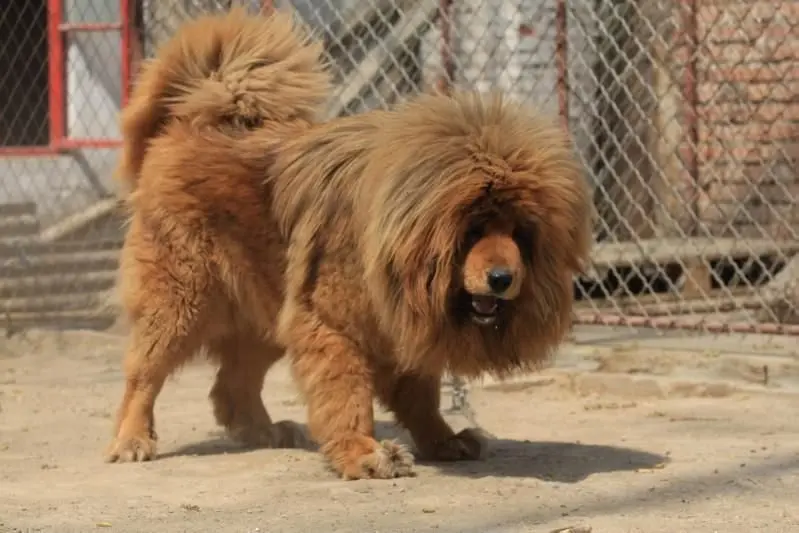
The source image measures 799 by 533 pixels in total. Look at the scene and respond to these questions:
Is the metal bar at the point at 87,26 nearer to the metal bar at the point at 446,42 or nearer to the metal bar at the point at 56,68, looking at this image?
the metal bar at the point at 56,68

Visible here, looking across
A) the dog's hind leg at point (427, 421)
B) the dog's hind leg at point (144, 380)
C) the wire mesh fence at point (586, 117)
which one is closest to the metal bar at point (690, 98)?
the wire mesh fence at point (586, 117)

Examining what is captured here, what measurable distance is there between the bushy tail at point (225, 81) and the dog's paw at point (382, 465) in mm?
1347

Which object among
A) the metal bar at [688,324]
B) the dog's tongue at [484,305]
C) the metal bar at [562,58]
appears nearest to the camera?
the dog's tongue at [484,305]

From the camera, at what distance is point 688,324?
654cm

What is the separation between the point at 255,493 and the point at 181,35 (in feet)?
6.01

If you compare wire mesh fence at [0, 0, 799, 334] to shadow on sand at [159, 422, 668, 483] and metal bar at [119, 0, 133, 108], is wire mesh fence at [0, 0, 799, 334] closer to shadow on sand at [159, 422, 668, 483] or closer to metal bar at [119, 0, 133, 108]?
metal bar at [119, 0, 133, 108]

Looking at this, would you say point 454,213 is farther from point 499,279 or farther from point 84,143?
point 84,143

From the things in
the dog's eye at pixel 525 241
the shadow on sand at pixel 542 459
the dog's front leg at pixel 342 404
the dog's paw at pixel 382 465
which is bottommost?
the shadow on sand at pixel 542 459

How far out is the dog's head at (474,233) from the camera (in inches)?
165

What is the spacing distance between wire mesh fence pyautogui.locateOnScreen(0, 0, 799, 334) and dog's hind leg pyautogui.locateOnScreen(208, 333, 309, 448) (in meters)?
3.04

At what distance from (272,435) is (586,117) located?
3987 millimetres

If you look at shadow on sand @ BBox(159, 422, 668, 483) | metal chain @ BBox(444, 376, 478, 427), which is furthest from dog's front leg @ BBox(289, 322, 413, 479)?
metal chain @ BBox(444, 376, 478, 427)

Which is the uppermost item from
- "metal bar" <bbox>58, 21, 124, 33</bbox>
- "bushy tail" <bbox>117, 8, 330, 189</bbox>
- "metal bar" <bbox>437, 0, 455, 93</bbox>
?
"metal bar" <bbox>58, 21, 124, 33</bbox>

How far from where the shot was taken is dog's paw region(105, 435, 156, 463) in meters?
4.98
